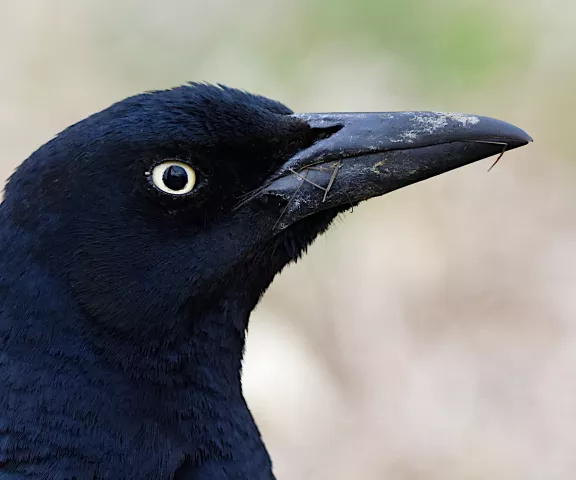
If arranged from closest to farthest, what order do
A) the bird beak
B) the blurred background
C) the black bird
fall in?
1. the black bird
2. the bird beak
3. the blurred background

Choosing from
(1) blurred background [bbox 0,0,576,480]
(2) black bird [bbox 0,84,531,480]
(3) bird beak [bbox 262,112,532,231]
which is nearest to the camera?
(2) black bird [bbox 0,84,531,480]

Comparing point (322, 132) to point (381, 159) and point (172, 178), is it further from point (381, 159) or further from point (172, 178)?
point (172, 178)

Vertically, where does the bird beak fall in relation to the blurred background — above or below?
below

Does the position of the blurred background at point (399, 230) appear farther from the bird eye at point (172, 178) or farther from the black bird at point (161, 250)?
the bird eye at point (172, 178)

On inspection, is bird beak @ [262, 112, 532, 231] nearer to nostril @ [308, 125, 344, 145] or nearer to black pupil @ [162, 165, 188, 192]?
nostril @ [308, 125, 344, 145]

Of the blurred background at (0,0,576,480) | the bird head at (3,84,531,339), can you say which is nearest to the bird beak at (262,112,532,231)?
the bird head at (3,84,531,339)

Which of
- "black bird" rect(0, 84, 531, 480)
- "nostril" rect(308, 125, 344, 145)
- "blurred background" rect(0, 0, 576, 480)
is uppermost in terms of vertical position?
"blurred background" rect(0, 0, 576, 480)

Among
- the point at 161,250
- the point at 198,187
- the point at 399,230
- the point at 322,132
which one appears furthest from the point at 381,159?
the point at 399,230
